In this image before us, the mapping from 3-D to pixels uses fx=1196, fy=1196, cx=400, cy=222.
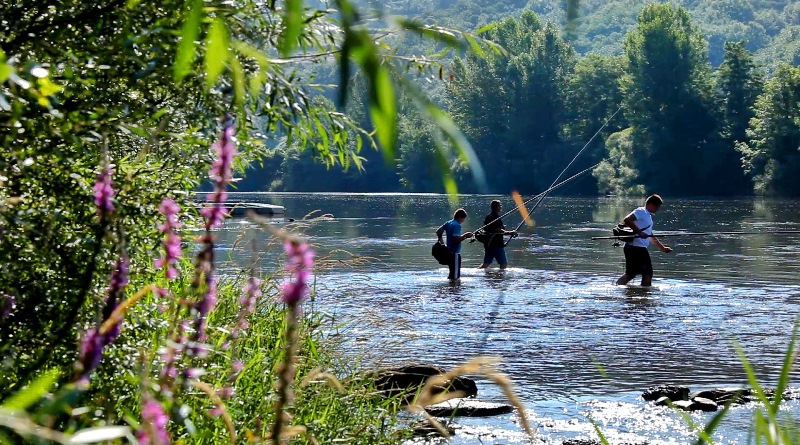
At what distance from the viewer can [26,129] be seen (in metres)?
4.32

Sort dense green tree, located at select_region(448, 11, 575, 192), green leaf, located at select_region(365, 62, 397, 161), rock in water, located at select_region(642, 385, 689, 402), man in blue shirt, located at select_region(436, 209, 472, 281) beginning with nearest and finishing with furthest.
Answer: green leaf, located at select_region(365, 62, 397, 161) → rock in water, located at select_region(642, 385, 689, 402) → man in blue shirt, located at select_region(436, 209, 472, 281) → dense green tree, located at select_region(448, 11, 575, 192)

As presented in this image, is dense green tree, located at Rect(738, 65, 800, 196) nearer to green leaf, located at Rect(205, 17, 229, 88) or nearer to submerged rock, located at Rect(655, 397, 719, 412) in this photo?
submerged rock, located at Rect(655, 397, 719, 412)

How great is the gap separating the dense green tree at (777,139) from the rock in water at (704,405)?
70.7 metres

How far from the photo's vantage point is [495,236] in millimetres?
25125

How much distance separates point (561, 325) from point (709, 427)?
1432cm

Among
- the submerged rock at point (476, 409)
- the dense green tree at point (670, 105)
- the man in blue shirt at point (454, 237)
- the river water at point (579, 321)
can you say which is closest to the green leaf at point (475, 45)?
the river water at point (579, 321)

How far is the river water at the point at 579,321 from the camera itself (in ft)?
33.6

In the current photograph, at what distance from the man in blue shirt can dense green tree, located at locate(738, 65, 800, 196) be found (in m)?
59.9

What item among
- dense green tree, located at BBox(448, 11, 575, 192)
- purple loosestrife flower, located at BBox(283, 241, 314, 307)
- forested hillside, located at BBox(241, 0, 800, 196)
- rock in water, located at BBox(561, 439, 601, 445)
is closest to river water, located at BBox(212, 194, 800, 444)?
rock in water, located at BBox(561, 439, 601, 445)

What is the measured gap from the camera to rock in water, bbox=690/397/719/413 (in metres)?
10.8

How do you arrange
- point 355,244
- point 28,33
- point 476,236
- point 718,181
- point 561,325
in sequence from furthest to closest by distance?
point 718,181 < point 355,244 < point 476,236 < point 561,325 < point 28,33

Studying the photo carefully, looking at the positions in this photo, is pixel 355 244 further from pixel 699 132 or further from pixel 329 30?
pixel 699 132

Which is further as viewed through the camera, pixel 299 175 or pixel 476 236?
pixel 299 175

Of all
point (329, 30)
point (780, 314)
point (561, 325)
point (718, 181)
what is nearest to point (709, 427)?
point (329, 30)
